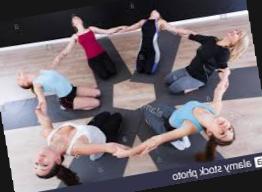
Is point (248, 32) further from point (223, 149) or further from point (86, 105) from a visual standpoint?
point (86, 105)

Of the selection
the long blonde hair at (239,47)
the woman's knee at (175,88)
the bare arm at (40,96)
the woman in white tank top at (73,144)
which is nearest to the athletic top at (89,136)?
the woman in white tank top at (73,144)

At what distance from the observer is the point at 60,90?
2.28 metres

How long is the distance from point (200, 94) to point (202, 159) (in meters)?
0.27

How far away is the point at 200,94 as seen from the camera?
7.54 feet

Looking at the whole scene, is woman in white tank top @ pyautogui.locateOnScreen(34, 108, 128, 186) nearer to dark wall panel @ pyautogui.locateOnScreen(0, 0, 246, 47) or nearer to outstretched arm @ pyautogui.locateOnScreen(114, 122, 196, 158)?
outstretched arm @ pyautogui.locateOnScreen(114, 122, 196, 158)

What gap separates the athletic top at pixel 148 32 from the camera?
7.57ft

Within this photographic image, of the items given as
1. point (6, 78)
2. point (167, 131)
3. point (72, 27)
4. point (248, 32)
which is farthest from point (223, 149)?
point (6, 78)

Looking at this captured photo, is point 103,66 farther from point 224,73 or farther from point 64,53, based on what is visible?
point 224,73

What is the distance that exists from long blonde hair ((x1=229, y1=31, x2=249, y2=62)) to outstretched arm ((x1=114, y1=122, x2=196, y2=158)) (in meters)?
0.36

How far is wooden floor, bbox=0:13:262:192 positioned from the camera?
7.44ft

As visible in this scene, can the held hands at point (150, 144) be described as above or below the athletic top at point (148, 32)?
below

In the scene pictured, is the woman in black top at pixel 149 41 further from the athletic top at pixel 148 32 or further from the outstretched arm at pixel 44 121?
the outstretched arm at pixel 44 121

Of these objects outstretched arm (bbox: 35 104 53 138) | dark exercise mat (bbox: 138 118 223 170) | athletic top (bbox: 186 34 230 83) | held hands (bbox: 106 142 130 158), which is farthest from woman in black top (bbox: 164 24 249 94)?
outstretched arm (bbox: 35 104 53 138)

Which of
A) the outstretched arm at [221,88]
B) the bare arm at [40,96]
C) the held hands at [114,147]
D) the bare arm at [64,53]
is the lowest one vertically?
the held hands at [114,147]
